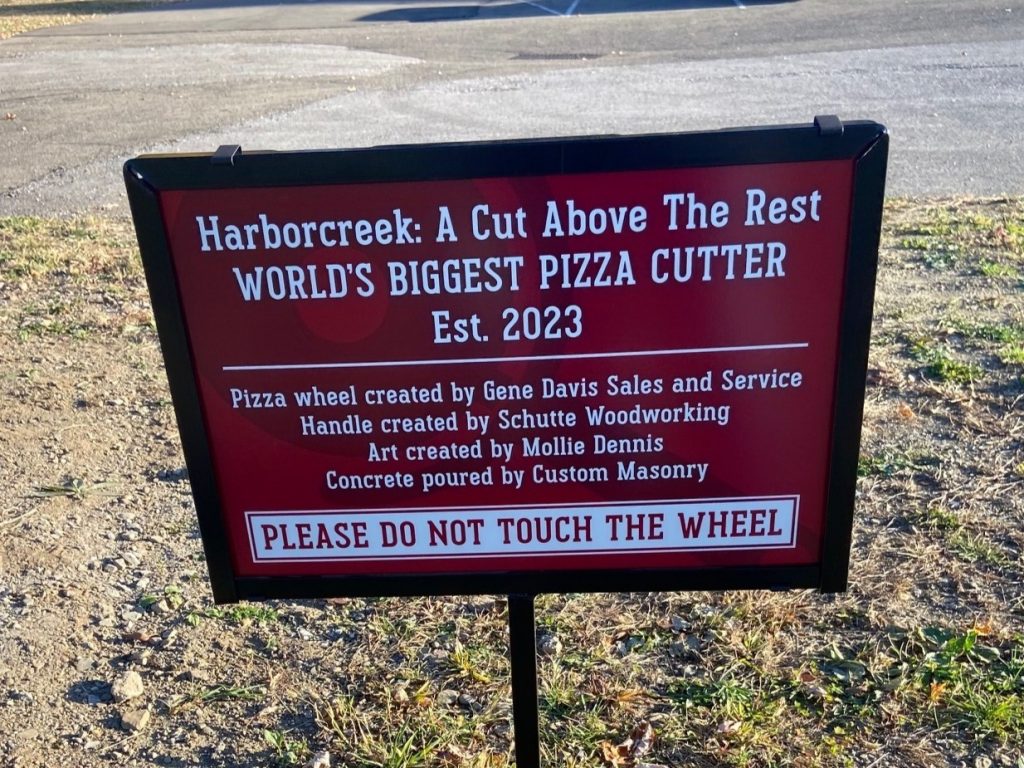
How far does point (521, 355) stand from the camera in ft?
6.12

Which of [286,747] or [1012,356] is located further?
[1012,356]

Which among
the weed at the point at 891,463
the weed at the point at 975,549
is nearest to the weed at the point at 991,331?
the weed at the point at 891,463

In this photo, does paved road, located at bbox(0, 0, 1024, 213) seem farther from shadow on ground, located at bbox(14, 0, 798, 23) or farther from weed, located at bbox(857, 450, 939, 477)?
weed, located at bbox(857, 450, 939, 477)

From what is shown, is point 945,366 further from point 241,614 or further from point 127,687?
point 127,687

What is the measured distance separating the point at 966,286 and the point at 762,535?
412cm

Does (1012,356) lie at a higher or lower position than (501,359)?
lower

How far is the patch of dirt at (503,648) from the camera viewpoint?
103 inches

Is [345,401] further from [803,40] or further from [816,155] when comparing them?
[803,40]

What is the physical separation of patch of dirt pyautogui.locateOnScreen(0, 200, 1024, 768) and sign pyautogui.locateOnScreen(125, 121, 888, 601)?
0.83m

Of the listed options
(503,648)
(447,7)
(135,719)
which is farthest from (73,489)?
(447,7)

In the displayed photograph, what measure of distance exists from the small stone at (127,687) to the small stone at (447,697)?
2.86 ft

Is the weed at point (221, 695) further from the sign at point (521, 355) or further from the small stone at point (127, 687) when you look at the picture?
the sign at point (521, 355)

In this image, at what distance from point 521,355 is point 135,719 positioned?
170cm

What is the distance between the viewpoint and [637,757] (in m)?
2.56
